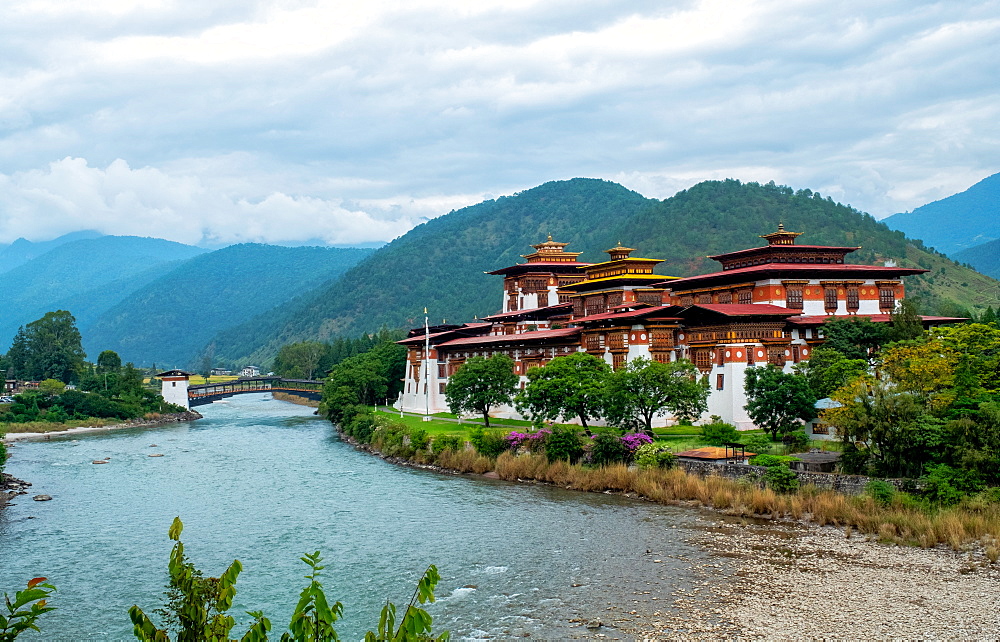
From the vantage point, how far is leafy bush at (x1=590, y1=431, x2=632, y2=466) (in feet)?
157

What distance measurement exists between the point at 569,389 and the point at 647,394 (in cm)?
497

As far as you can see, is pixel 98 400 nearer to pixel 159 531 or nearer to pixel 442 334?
pixel 442 334

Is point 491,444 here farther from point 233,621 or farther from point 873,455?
point 233,621

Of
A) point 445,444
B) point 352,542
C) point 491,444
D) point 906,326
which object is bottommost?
point 352,542

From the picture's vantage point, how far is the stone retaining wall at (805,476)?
37.9 m

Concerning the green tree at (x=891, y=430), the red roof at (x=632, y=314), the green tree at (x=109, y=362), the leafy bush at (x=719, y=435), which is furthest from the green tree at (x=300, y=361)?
the green tree at (x=891, y=430)

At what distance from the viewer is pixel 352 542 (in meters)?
36.8

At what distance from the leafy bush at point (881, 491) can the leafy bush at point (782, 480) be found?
3.03m

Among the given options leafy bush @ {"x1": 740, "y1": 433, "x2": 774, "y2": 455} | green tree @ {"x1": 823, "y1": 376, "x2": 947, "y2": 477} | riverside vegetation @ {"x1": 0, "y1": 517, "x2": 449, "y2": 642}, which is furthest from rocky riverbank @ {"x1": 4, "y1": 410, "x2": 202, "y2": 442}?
riverside vegetation @ {"x1": 0, "y1": 517, "x2": 449, "y2": 642}

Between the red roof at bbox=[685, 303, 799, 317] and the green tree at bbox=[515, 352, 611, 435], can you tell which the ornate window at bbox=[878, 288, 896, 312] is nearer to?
the red roof at bbox=[685, 303, 799, 317]

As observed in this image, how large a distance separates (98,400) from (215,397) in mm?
22500

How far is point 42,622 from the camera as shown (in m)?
27.5

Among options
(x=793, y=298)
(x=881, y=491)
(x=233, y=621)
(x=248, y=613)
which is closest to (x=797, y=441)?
(x=881, y=491)

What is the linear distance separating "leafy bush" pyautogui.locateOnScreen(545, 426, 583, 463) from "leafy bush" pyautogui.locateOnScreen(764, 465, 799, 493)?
12338mm
